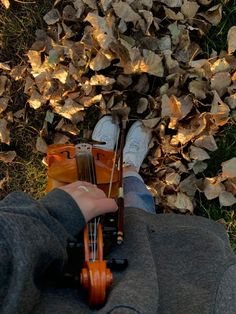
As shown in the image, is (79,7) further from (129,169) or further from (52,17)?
(129,169)

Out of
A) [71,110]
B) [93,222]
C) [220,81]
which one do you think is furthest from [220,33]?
[93,222]

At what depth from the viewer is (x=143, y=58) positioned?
5.85 ft

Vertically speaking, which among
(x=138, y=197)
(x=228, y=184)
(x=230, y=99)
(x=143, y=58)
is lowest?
(x=228, y=184)

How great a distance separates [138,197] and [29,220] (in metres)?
0.56

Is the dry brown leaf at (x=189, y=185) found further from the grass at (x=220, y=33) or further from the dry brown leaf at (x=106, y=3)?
the dry brown leaf at (x=106, y=3)

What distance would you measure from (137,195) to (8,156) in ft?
1.87

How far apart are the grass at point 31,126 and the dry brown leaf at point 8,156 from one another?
25 millimetres

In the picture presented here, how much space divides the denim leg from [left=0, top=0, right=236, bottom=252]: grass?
0.93ft

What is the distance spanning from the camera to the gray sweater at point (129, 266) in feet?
3.38

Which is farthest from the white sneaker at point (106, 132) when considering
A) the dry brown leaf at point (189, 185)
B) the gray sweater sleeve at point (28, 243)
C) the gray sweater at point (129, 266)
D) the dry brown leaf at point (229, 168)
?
the gray sweater sleeve at point (28, 243)

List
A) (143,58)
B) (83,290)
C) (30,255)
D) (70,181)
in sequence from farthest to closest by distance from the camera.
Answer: (143,58), (70,181), (83,290), (30,255)

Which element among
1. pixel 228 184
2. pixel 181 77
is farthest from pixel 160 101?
pixel 228 184

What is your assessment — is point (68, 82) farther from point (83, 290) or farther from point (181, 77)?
point (83, 290)

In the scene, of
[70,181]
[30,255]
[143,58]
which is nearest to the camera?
[30,255]
